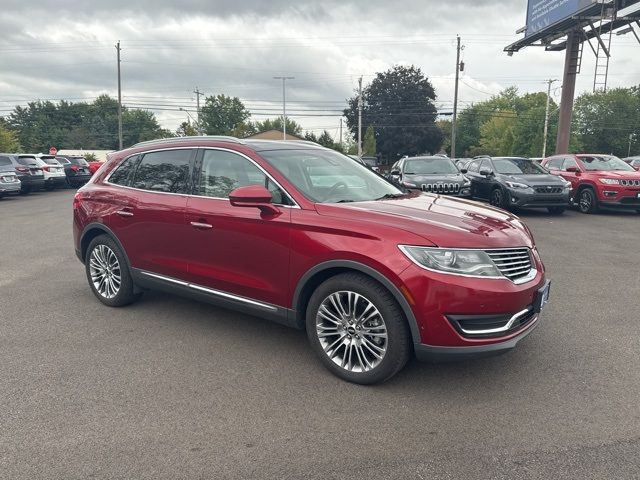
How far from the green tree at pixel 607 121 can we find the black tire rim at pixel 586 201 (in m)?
60.5

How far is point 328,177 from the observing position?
14.3 ft

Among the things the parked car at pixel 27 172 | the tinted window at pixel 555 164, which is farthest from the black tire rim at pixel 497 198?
the parked car at pixel 27 172

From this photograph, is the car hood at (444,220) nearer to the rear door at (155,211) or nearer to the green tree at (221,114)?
the rear door at (155,211)

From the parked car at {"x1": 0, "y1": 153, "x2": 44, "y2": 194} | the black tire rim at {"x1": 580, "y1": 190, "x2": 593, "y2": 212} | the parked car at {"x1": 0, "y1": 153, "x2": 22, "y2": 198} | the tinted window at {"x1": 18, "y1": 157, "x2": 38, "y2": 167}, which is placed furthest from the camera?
the tinted window at {"x1": 18, "y1": 157, "x2": 38, "y2": 167}

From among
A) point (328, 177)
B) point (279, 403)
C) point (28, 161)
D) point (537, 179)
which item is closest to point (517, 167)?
point (537, 179)

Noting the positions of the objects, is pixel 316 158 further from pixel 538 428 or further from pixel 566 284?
pixel 566 284

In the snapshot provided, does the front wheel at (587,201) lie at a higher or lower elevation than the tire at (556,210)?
higher

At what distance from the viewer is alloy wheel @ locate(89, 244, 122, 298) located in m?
5.22

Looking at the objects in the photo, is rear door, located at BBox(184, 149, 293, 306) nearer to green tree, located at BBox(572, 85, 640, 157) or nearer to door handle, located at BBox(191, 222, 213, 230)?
door handle, located at BBox(191, 222, 213, 230)

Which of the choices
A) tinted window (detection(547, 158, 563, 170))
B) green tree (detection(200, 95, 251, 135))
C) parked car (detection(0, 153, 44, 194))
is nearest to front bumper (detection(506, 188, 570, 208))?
tinted window (detection(547, 158, 563, 170))

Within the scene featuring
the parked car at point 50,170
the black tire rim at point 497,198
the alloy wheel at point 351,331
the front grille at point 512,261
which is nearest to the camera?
the front grille at point 512,261

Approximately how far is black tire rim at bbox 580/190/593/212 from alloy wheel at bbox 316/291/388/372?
1200 centimetres

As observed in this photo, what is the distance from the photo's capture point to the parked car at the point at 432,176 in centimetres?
1241

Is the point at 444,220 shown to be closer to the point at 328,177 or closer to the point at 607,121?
the point at 328,177
